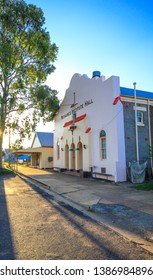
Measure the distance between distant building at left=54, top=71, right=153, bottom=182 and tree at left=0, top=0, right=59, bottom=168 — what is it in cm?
468

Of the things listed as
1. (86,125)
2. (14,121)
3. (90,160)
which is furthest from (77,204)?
(14,121)

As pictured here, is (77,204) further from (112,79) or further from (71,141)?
(71,141)

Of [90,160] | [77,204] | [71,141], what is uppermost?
[71,141]

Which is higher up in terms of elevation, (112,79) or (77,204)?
(112,79)

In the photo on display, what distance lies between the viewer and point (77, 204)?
8070mm

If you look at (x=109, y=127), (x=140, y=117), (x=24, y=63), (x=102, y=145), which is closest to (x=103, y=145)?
(x=102, y=145)

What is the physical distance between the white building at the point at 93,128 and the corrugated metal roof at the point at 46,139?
11309mm

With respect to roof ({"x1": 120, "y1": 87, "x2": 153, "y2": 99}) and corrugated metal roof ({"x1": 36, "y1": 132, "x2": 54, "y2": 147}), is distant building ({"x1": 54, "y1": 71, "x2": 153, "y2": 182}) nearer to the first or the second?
roof ({"x1": 120, "y1": 87, "x2": 153, "y2": 99})

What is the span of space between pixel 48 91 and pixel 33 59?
384cm

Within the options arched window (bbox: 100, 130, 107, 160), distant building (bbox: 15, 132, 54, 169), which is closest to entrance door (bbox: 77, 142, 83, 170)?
arched window (bbox: 100, 130, 107, 160)

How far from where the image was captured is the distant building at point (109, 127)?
46.5 ft

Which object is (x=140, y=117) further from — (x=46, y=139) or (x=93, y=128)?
(x=46, y=139)

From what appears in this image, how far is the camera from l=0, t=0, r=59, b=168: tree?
2058cm

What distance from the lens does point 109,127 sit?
15008 mm
